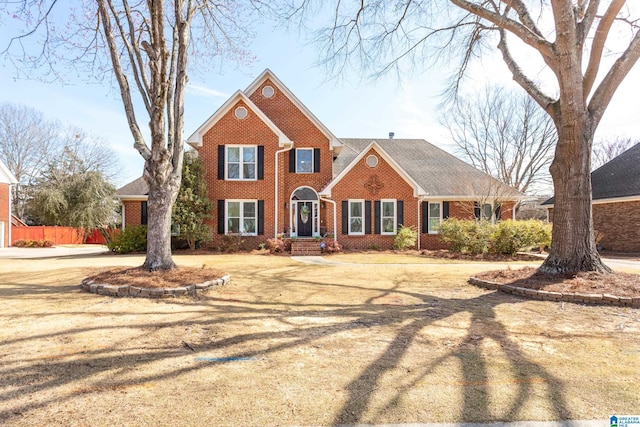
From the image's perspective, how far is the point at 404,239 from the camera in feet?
55.0

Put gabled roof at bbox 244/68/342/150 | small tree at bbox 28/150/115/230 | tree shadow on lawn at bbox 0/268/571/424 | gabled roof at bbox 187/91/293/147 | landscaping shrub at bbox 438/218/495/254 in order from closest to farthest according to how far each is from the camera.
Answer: tree shadow on lawn at bbox 0/268/571/424
landscaping shrub at bbox 438/218/495/254
gabled roof at bbox 187/91/293/147
gabled roof at bbox 244/68/342/150
small tree at bbox 28/150/115/230

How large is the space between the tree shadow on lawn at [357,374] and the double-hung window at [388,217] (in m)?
11.7

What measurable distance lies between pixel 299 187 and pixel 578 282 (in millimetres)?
13302

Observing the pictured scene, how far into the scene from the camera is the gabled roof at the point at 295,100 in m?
18.0

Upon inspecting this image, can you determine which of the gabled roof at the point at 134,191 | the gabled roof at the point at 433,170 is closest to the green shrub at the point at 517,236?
the gabled roof at the point at 433,170

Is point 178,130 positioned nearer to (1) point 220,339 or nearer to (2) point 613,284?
(1) point 220,339

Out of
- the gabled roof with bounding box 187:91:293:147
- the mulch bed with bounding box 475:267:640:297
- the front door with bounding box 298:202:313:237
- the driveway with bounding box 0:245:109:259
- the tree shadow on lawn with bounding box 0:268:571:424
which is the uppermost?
the gabled roof with bounding box 187:91:293:147

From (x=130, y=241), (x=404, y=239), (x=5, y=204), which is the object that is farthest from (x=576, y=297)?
(x=5, y=204)

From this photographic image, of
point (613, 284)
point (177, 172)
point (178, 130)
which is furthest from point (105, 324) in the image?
point (613, 284)

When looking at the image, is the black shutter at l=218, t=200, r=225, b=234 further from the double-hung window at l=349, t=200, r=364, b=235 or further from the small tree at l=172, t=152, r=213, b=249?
the double-hung window at l=349, t=200, r=364, b=235

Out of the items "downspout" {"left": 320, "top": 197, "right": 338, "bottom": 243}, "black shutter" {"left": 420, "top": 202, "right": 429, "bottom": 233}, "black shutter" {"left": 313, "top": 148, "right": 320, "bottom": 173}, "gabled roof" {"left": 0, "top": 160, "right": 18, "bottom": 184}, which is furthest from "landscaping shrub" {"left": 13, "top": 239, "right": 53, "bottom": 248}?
"black shutter" {"left": 420, "top": 202, "right": 429, "bottom": 233}

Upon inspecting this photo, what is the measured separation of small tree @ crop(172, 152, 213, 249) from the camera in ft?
50.7

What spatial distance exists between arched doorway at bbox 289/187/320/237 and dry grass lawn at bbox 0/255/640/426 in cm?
1183

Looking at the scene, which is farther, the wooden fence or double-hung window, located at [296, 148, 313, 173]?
the wooden fence
